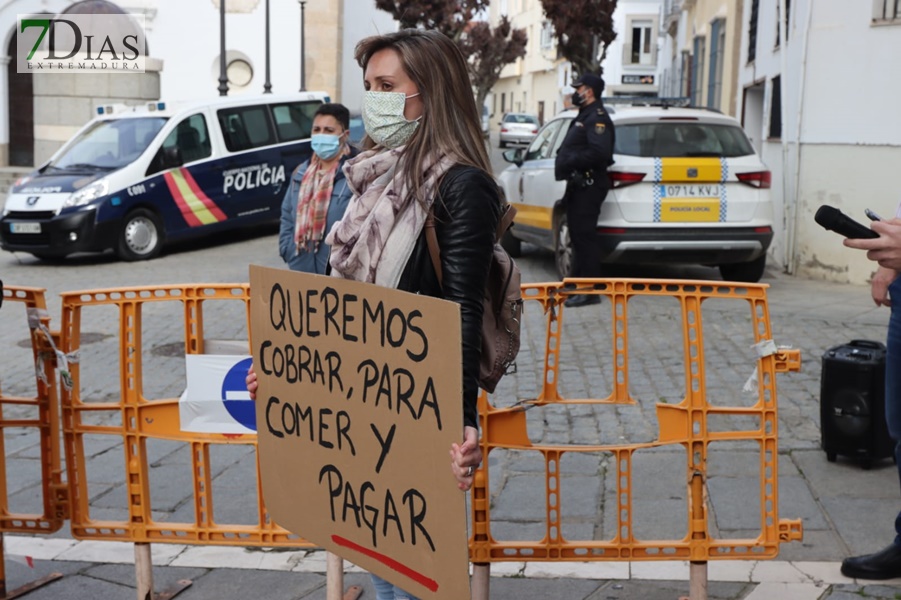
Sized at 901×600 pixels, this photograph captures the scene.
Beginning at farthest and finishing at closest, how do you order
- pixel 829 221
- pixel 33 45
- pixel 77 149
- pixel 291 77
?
pixel 291 77 → pixel 33 45 → pixel 77 149 → pixel 829 221

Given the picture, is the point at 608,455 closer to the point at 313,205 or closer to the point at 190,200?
the point at 313,205

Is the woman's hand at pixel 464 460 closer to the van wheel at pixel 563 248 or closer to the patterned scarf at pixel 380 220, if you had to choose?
the patterned scarf at pixel 380 220

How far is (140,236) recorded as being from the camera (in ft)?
46.2

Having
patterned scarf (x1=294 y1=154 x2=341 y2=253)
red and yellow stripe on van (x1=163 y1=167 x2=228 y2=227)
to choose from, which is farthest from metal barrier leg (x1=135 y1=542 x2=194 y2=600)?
red and yellow stripe on van (x1=163 y1=167 x2=228 y2=227)

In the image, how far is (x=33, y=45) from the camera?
83.5ft

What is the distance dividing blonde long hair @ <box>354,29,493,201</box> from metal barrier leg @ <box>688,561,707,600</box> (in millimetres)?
1792

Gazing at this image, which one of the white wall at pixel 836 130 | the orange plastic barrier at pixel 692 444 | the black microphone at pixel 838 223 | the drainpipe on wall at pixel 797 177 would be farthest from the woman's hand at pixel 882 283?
the drainpipe on wall at pixel 797 177

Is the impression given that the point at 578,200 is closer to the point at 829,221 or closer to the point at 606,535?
the point at 606,535

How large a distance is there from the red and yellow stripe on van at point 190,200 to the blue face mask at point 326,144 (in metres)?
8.46

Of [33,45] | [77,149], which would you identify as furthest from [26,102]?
[77,149]

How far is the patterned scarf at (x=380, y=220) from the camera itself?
2732 mm

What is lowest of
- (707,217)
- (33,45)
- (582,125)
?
(707,217)

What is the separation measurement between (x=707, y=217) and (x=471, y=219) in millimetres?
7934

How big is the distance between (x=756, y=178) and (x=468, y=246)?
8.20 m
